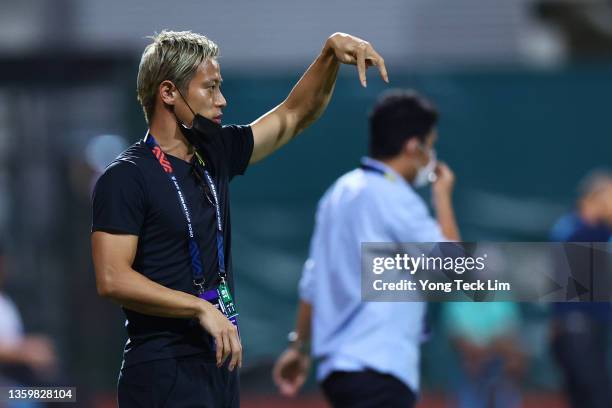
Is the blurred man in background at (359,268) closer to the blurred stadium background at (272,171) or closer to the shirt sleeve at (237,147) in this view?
the shirt sleeve at (237,147)

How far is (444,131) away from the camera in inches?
506

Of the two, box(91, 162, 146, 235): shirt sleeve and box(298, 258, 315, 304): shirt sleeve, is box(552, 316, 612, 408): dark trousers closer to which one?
box(298, 258, 315, 304): shirt sleeve

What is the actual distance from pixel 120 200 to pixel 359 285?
5.98 feet

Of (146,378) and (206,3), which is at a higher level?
(206,3)

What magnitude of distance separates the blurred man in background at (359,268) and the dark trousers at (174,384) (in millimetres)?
1450

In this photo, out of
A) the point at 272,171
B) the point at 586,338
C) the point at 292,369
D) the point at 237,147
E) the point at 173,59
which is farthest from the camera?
the point at 272,171

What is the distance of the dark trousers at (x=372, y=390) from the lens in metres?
5.44

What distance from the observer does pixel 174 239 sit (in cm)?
409

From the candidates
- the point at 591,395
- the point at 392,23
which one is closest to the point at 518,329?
the point at 591,395

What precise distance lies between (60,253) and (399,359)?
353 inches

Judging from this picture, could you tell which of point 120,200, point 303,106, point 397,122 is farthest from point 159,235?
point 397,122

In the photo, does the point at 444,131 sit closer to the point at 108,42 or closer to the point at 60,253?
the point at 60,253

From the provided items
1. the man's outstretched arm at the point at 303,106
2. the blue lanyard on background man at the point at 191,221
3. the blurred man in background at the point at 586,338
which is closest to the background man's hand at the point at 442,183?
the man's outstretched arm at the point at 303,106

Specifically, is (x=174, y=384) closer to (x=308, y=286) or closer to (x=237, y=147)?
(x=237, y=147)
